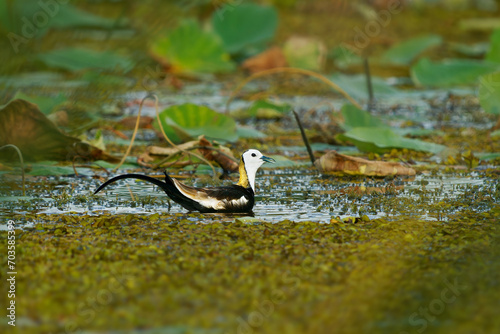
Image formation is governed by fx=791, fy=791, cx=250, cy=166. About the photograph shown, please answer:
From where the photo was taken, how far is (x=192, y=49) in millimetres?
6848

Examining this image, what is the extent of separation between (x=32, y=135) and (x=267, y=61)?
4.69 metres

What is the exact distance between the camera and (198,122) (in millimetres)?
4270

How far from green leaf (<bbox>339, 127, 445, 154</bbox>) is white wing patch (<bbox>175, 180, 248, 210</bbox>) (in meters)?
1.26

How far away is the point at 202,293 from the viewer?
206 cm

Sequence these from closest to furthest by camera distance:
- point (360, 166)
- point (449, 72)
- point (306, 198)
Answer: point (306, 198) < point (360, 166) < point (449, 72)

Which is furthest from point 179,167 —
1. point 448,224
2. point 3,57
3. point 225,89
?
point 225,89

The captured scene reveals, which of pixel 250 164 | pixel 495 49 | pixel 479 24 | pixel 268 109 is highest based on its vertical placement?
pixel 479 24
